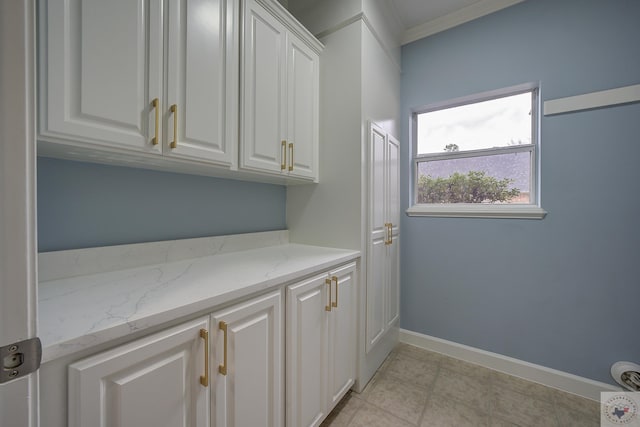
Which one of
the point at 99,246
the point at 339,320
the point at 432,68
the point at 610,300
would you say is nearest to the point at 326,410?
the point at 339,320

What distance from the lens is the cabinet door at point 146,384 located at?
Result: 572 millimetres

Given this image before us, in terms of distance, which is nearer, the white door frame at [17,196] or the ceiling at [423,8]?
the white door frame at [17,196]

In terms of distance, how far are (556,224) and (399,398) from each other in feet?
5.44

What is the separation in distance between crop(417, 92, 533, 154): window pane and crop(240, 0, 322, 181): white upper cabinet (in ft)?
4.04

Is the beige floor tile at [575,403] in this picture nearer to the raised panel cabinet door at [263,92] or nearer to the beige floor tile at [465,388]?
the beige floor tile at [465,388]

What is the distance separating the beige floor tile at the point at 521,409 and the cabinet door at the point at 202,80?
221 cm

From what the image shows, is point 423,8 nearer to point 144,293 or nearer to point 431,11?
point 431,11

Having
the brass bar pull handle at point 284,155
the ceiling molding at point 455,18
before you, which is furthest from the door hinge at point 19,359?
the ceiling molding at point 455,18

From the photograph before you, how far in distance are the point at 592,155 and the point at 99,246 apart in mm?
2930

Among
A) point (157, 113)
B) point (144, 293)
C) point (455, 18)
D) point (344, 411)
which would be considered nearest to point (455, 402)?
point (344, 411)

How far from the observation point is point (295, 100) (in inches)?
63.7

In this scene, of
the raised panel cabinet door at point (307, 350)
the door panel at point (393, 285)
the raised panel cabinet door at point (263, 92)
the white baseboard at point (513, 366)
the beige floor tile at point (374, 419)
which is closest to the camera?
the raised panel cabinet door at point (307, 350)

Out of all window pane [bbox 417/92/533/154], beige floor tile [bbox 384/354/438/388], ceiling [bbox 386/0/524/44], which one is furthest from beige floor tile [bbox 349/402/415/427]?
ceiling [bbox 386/0/524/44]

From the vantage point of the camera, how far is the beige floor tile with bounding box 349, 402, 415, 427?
1.44 meters
